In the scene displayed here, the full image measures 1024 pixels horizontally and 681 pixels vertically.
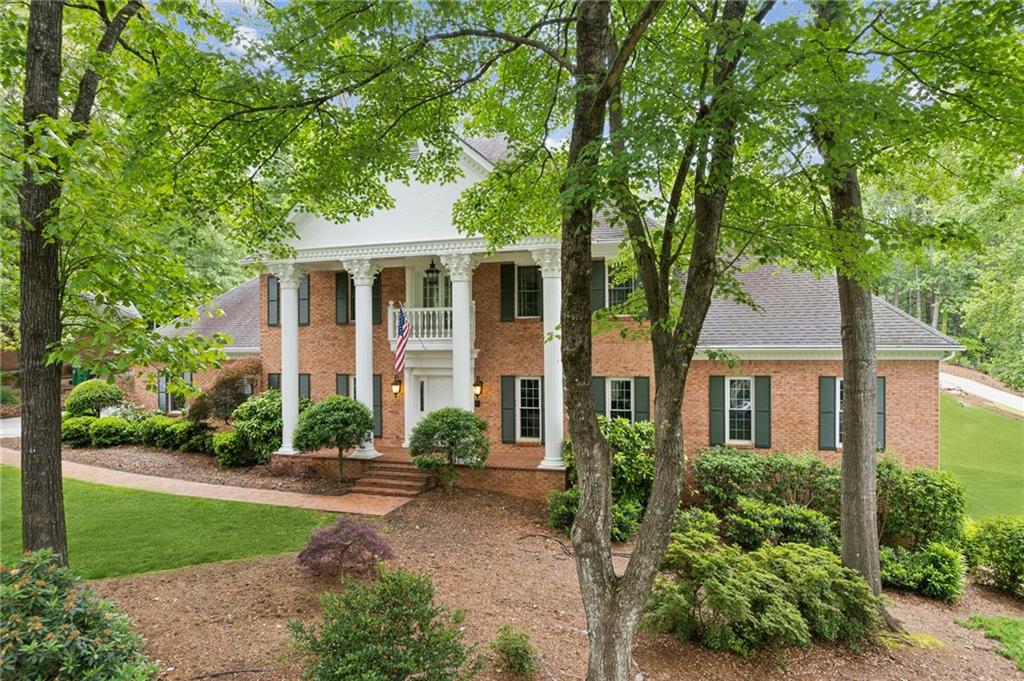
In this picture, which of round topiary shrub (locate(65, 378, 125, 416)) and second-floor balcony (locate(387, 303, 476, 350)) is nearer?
second-floor balcony (locate(387, 303, 476, 350))

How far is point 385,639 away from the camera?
4.46 metres

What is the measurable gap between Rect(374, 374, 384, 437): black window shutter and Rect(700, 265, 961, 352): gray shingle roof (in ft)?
32.2

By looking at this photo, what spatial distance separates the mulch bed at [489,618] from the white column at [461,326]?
407 cm

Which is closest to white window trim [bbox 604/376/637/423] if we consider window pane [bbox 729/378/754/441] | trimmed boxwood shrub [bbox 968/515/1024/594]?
window pane [bbox 729/378/754/441]

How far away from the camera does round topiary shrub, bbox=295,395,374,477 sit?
1270 centimetres

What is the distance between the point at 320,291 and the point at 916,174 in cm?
1568

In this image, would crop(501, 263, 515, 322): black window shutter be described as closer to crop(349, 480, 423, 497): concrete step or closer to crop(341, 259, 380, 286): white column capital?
crop(341, 259, 380, 286): white column capital

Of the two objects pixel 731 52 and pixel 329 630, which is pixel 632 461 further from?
pixel 731 52

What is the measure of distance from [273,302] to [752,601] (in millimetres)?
16435

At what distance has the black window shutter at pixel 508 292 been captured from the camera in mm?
14930

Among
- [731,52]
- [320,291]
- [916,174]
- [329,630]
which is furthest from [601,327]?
[320,291]

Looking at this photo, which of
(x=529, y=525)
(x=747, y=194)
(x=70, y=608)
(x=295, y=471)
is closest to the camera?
(x=70, y=608)

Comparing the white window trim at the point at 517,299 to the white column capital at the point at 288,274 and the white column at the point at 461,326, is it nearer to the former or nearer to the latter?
the white column at the point at 461,326

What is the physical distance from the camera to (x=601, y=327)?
6633 millimetres
